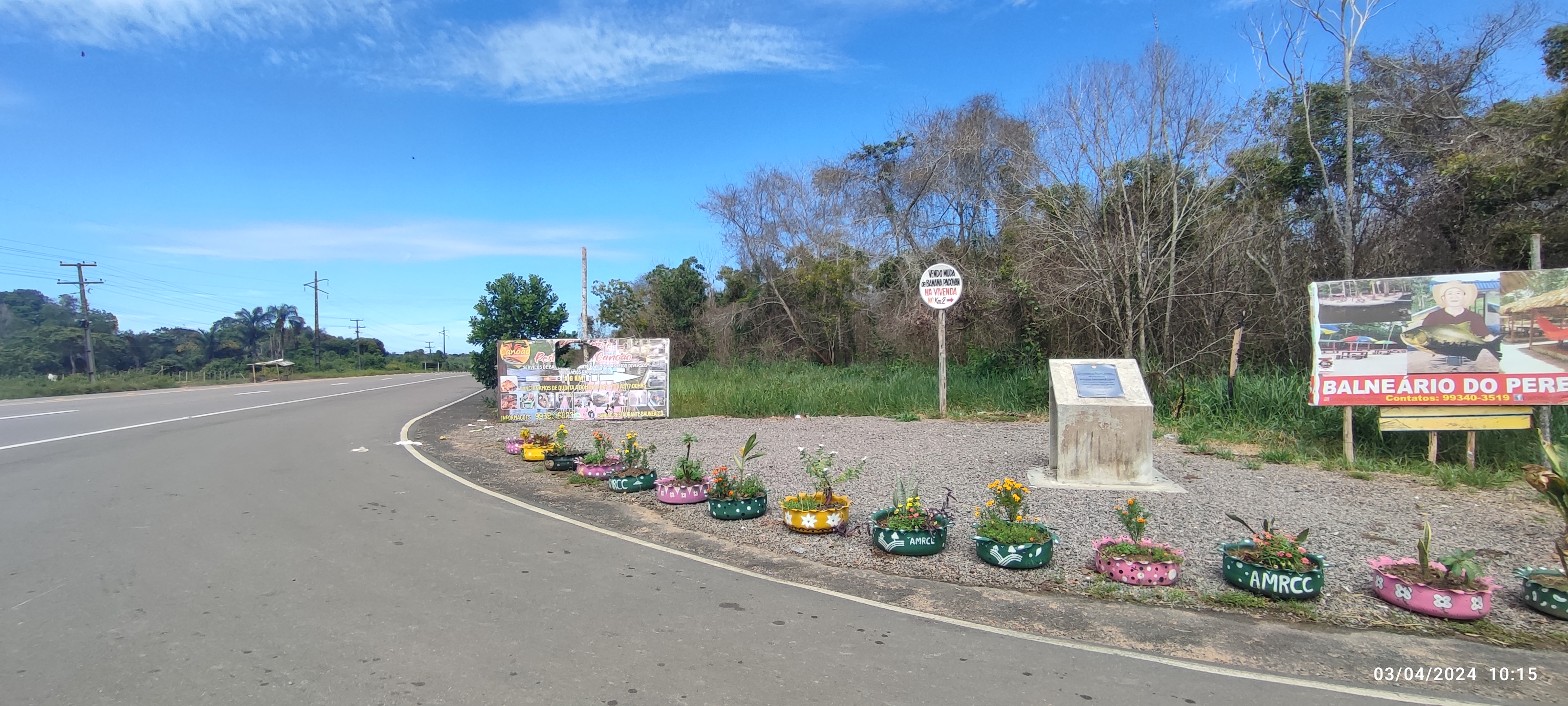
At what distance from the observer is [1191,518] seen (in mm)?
7180

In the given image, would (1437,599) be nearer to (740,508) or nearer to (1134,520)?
(1134,520)

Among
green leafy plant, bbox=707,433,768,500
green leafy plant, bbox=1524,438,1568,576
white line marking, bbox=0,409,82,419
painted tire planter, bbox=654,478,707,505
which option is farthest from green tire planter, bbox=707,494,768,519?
white line marking, bbox=0,409,82,419

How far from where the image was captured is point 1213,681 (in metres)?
3.95

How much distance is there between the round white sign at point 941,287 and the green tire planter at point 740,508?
28.4 ft

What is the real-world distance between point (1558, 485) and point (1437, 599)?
4.38 feet

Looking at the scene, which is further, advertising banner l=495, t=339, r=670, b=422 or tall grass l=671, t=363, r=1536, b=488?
advertising banner l=495, t=339, r=670, b=422

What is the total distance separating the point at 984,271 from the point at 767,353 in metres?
12.0

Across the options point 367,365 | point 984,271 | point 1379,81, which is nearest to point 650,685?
point 984,271

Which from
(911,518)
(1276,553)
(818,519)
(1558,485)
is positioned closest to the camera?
(1558,485)

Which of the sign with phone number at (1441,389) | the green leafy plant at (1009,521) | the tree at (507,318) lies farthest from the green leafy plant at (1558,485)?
the tree at (507,318)

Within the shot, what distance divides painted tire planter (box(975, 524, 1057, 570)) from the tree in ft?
Result: 48.9

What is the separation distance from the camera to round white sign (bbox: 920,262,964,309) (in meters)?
15.5

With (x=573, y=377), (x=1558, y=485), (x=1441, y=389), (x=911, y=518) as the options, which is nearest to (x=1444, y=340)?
(x=1441, y=389)

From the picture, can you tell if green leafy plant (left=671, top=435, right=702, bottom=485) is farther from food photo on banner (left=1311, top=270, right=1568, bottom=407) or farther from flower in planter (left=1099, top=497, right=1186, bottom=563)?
food photo on banner (left=1311, top=270, right=1568, bottom=407)
